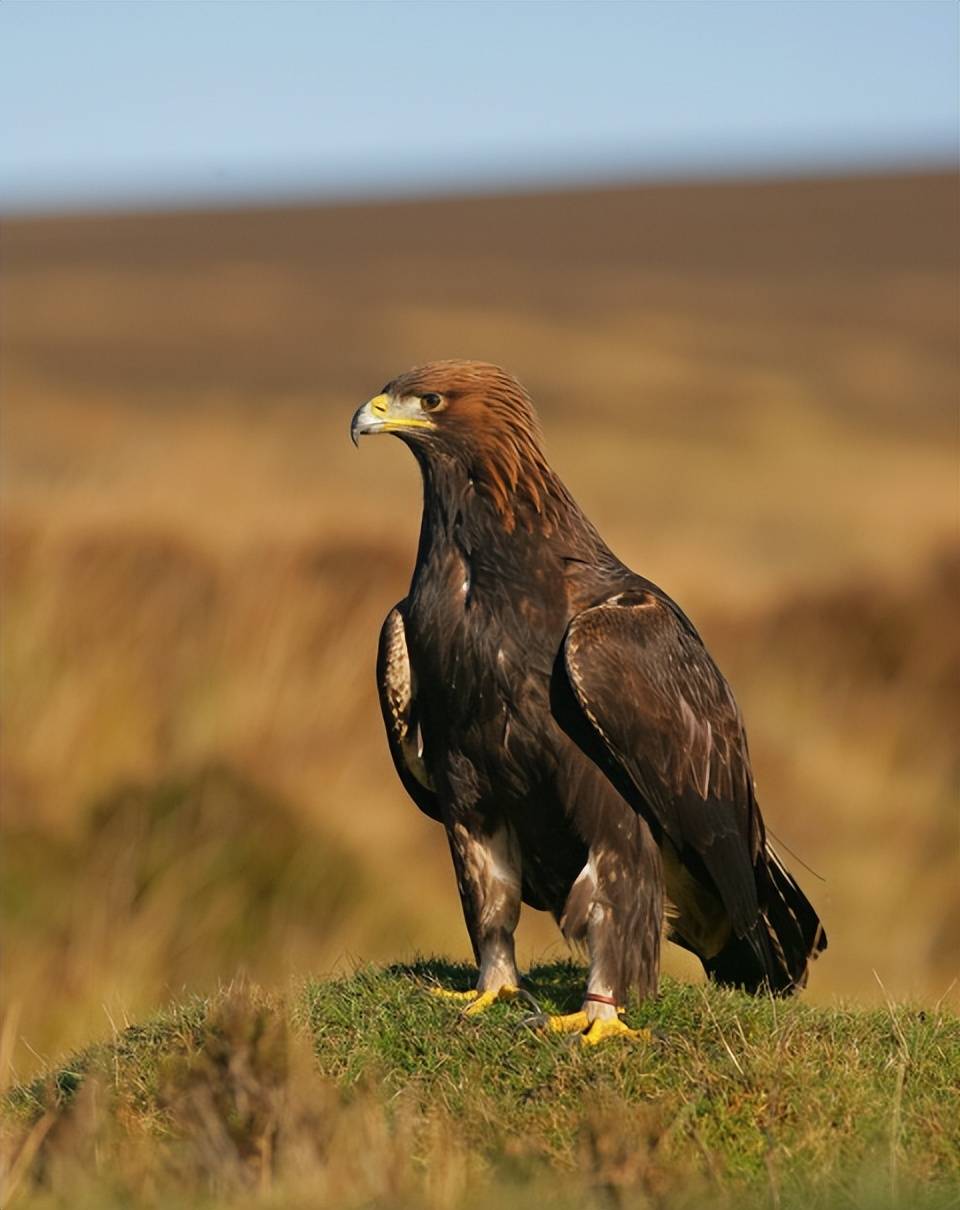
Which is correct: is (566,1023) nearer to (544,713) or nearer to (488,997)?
(488,997)

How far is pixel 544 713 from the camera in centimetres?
610

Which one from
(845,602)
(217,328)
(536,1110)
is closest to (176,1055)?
(536,1110)

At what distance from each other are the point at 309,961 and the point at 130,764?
5.54ft

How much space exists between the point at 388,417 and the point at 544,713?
104cm

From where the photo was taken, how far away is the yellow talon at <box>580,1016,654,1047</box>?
233 inches

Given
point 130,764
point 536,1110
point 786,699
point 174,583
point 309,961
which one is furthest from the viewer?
point 786,699

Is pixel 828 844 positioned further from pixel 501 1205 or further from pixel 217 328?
pixel 217 328

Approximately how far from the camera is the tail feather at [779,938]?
6789 millimetres

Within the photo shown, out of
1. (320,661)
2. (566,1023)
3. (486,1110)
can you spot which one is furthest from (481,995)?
(320,661)

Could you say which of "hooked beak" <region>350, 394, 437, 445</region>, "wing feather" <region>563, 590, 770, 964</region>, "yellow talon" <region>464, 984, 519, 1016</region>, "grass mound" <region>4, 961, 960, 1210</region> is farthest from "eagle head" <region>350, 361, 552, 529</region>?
"grass mound" <region>4, 961, 960, 1210</region>

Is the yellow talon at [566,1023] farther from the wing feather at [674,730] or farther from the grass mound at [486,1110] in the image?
the wing feather at [674,730]

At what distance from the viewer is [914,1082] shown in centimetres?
566

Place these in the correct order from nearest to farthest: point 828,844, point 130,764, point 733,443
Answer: point 130,764, point 828,844, point 733,443

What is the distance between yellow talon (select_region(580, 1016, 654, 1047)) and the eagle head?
1466mm
